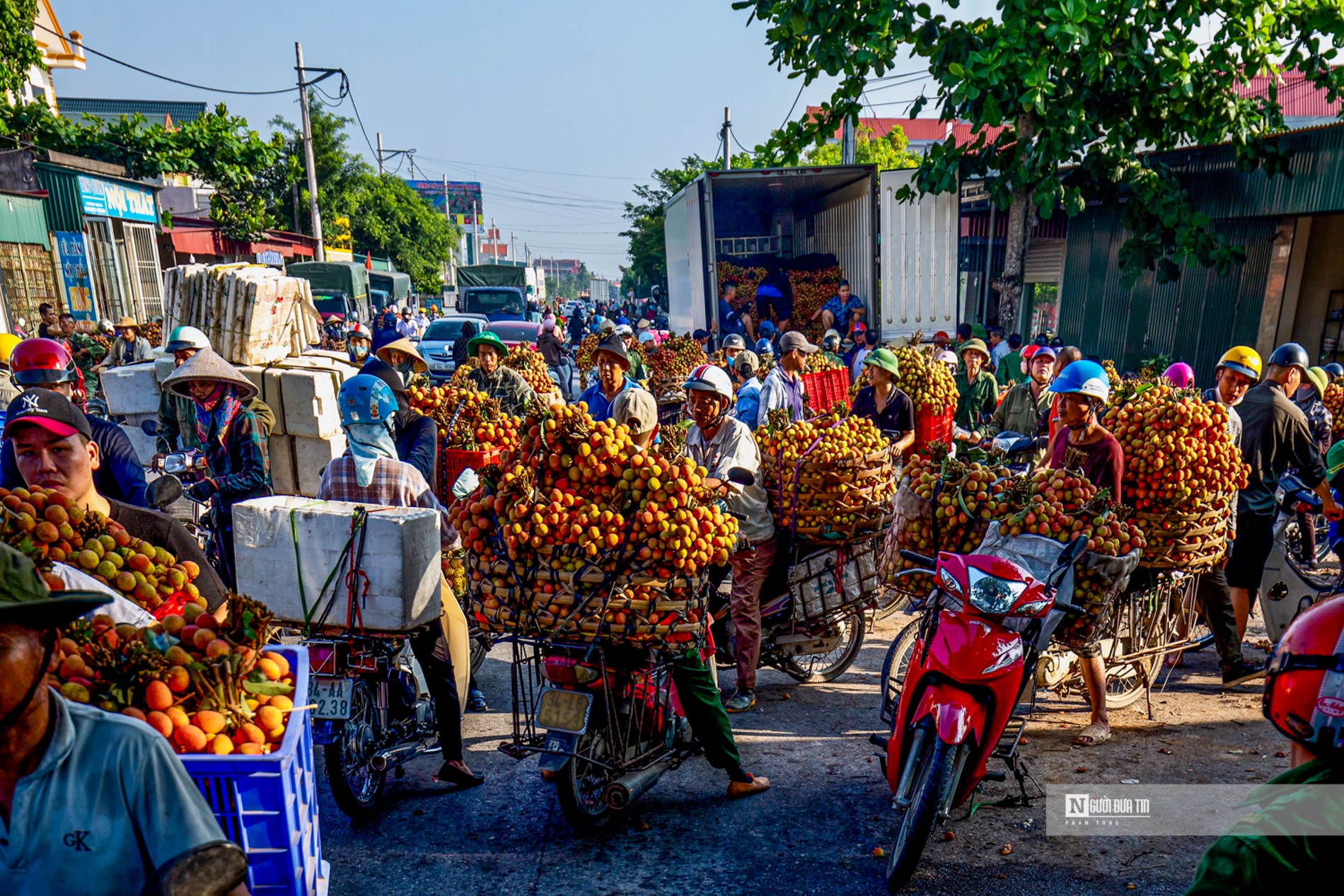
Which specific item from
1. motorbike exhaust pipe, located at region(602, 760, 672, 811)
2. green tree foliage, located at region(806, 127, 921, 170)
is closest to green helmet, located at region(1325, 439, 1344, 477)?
motorbike exhaust pipe, located at region(602, 760, 672, 811)

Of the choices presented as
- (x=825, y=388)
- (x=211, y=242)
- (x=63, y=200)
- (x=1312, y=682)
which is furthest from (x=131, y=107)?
(x=1312, y=682)

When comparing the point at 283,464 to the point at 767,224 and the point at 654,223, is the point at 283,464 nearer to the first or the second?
the point at 767,224

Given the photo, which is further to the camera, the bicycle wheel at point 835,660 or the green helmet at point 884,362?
the green helmet at point 884,362

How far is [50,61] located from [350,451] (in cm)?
4988

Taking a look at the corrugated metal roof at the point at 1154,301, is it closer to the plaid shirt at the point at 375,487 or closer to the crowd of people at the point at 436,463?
the crowd of people at the point at 436,463

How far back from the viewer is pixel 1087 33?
13.8 m

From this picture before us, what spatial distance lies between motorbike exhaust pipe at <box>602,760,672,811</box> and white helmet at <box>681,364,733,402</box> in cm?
227

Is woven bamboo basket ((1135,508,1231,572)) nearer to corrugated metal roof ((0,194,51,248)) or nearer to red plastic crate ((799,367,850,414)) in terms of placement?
red plastic crate ((799,367,850,414))

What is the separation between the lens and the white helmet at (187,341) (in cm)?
796

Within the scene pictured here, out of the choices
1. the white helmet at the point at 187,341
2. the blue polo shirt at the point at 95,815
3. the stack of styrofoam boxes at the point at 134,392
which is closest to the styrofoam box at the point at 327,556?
the blue polo shirt at the point at 95,815

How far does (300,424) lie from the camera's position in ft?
29.1

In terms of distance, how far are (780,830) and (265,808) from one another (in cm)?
280

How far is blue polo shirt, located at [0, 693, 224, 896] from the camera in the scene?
1.65 m

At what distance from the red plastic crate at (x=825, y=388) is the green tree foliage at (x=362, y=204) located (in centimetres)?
2458
